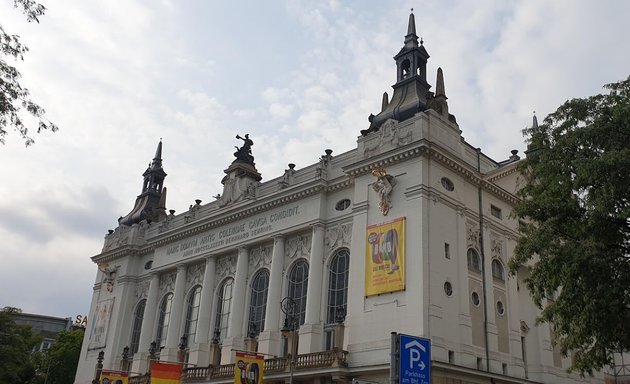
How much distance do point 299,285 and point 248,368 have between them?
8.20 m

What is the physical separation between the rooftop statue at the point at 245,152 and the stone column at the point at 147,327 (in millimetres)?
11045

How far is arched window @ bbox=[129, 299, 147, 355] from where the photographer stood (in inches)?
1954

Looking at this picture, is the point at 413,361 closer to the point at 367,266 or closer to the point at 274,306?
the point at 367,266

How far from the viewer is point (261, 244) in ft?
138

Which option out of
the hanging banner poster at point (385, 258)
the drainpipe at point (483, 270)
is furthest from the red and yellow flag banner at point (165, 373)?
the drainpipe at point (483, 270)

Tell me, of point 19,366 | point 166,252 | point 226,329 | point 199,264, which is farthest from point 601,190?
point 19,366

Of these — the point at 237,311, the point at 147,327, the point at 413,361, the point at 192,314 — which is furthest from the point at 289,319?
the point at 413,361

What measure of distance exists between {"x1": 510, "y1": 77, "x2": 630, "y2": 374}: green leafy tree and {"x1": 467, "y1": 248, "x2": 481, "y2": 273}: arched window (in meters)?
10.6

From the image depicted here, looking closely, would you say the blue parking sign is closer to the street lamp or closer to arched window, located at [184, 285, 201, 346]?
the street lamp

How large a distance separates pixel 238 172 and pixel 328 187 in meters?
9.95

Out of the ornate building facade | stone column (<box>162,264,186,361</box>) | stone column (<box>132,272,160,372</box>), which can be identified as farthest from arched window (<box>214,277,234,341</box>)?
stone column (<box>132,272,160,372</box>)

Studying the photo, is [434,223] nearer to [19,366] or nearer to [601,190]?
[601,190]

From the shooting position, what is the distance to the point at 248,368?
31.8 meters

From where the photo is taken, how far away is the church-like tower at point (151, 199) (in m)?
56.4
